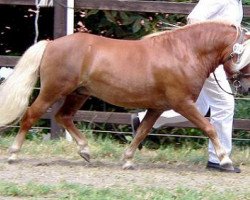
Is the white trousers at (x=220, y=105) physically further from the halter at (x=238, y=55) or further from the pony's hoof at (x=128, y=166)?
the pony's hoof at (x=128, y=166)

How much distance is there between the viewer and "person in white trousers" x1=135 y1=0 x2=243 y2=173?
29.7 feet

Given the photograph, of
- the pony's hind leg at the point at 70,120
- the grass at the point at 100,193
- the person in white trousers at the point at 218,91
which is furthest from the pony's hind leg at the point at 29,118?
the person in white trousers at the point at 218,91

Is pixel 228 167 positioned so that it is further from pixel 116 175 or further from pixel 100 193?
pixel 100 193

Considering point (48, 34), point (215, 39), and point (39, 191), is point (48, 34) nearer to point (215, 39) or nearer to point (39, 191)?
point (215, 39)

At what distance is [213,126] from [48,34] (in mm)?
3589

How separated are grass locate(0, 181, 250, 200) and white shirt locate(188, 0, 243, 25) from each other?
77.1 inches

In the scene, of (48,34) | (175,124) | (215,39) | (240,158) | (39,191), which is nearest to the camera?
(39,191)

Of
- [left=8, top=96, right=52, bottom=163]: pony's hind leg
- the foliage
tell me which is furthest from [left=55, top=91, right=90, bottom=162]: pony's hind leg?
the foliage

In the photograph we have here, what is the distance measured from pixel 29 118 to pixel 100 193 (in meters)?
1.86

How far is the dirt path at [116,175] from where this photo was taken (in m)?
8.33

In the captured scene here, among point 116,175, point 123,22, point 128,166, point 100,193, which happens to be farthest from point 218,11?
point 100,193

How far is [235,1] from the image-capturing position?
905 cm

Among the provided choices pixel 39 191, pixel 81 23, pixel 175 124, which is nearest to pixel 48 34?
pixel 81 23

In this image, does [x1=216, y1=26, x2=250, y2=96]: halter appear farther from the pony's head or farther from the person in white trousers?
the person in white trousers
